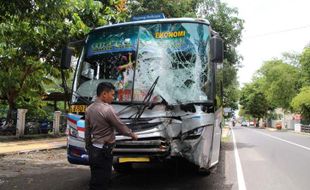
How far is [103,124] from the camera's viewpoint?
6.30 meters

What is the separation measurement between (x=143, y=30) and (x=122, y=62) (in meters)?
0.75

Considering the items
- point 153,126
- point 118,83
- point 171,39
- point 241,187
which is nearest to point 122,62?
point 118,83

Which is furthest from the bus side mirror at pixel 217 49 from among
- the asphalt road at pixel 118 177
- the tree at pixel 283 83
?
the tree at pixel 283 83

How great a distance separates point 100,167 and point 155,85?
7.06ft

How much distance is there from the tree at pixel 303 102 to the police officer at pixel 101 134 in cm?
4956

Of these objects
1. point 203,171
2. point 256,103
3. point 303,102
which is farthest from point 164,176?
point 256,103

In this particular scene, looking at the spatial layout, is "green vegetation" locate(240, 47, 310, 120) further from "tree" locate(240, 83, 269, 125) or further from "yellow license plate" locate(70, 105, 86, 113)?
"yellow license plate" locate(70, 105, 86, 113)

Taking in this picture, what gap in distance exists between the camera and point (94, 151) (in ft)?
20.6

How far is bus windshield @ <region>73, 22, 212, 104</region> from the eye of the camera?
310 inches

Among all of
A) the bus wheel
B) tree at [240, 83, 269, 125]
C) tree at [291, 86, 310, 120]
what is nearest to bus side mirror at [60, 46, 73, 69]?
the bus wheel

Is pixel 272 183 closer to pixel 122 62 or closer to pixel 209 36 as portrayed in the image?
pixel 209 36

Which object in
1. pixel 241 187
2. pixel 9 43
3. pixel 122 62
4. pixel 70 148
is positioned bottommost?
pixel 241 187

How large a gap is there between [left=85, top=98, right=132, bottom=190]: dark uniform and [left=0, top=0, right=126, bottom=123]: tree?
3123 mm

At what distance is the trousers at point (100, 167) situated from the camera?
621 centimetres
